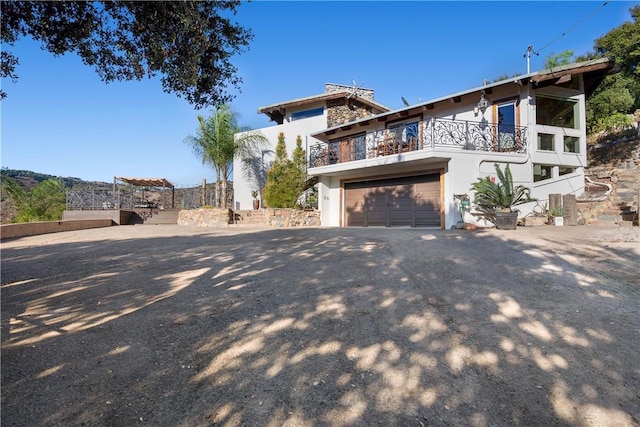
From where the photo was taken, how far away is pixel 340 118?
18984 mm

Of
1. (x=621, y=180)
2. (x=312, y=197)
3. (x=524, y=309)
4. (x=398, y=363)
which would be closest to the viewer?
(x=398, y=363)

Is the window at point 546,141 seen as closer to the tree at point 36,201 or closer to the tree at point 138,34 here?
the tree at point 138,34

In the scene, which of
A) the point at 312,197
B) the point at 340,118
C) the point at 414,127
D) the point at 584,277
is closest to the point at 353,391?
the point at 584,277

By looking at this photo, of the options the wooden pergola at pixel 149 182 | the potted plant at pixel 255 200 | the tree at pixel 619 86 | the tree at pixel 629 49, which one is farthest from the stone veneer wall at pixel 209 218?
the tree at pixel 629 49

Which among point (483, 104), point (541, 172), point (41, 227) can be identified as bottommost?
point (41, 227)

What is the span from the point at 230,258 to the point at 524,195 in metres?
10.7

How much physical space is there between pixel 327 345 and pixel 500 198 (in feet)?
32.4

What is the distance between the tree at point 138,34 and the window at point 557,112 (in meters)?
12.5

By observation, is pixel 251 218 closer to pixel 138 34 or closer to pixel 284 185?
pixel 284 185

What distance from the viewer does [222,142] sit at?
62.0 ft

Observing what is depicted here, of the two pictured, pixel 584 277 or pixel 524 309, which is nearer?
pixel 524 309

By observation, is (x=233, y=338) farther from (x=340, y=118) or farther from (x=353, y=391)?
(x=340, y=118)

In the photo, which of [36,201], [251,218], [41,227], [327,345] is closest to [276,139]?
[251,218]

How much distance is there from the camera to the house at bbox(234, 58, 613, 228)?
12172mm
